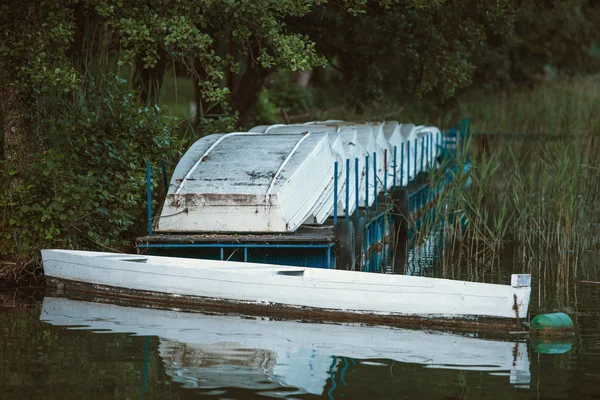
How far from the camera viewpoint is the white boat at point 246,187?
1281 cm

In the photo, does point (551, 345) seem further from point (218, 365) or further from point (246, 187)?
point (246, 187)

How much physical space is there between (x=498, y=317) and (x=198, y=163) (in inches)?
203

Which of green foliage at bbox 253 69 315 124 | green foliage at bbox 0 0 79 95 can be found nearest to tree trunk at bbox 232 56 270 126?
green foliage at bbox 253 69 315 124

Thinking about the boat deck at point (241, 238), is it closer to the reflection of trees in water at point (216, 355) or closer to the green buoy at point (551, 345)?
the reflection of trees in water at point (216, 355)

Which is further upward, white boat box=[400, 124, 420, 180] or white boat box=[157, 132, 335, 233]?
white boat box=[400, 124, 420, 180]

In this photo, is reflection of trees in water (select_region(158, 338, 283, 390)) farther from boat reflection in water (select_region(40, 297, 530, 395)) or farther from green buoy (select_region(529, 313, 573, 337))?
green buoy (select_region(529, 313, 573, 337))

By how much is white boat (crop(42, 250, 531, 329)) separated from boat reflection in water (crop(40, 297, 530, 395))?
28 centimetres

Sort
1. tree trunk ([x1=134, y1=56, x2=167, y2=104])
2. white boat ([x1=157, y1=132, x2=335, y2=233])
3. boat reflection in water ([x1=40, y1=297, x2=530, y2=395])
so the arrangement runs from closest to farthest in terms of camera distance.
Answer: boat reflection in water ([x1=40, y1=297, x2=530, y2=395]) < white boat ([x1=157, y1=132, x2=335, y2=233]) < tree trunk ([x1=134, y1=56, x2=167, y2=104])

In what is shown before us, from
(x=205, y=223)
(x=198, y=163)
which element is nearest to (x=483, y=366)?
(x=205, y=223)

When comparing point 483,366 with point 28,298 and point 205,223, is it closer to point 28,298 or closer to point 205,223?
point 205,223

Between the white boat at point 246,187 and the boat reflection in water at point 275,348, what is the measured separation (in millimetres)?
1770

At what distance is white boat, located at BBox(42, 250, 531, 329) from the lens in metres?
10.3

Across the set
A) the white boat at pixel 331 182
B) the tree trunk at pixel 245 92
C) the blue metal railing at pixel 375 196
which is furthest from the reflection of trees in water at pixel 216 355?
the tree trunk at pixel 245 92

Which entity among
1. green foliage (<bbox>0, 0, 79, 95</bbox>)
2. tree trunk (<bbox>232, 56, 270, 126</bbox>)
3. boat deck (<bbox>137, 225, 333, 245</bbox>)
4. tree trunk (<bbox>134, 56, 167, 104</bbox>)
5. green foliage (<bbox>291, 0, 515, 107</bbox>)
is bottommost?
boat deck (<bbox>137, 225, 333, 245</bbox>)
